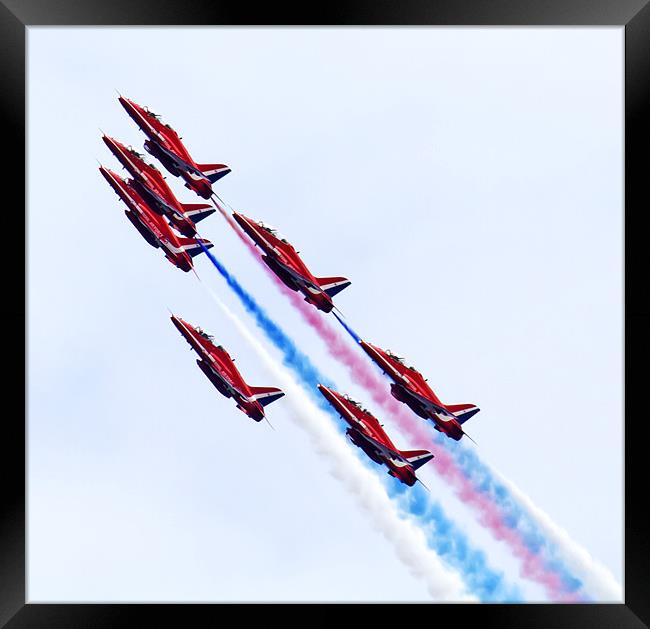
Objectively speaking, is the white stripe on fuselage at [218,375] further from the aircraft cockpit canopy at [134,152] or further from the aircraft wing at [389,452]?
the aircraft cockpit canopy at [134,152]

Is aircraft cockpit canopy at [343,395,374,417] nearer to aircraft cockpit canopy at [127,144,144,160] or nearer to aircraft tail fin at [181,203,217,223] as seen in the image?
aircraft tail fin at [181,203,217,223]

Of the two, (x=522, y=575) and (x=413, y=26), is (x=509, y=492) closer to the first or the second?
(x=522, y=575)

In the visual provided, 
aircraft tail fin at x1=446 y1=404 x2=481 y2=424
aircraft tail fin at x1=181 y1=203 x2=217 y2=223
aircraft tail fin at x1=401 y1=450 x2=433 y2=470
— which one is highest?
aircraft tail fin at x1=181 y1=203 x2=217 y2=223

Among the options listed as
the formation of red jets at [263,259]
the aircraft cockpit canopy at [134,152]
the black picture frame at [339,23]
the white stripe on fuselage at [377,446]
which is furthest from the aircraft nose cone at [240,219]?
the black picture frame at [339,23]

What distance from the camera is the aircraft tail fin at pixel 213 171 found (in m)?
38.1

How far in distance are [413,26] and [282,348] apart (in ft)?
56.1

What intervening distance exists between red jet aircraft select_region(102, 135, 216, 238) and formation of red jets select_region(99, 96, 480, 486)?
35mm

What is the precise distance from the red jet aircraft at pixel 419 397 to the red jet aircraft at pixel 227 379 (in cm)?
391

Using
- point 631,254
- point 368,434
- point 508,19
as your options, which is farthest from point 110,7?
point 368,434

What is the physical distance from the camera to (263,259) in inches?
1471

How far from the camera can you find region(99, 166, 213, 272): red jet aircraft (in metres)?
37.2

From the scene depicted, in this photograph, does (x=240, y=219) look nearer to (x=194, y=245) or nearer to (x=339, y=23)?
(x=194, y=245)

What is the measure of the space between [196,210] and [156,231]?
1.61 meters

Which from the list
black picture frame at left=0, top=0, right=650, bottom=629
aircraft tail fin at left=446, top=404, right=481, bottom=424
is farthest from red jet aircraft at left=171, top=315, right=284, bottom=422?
black picture frame at left=0, top=0, right=650, bottom=629
